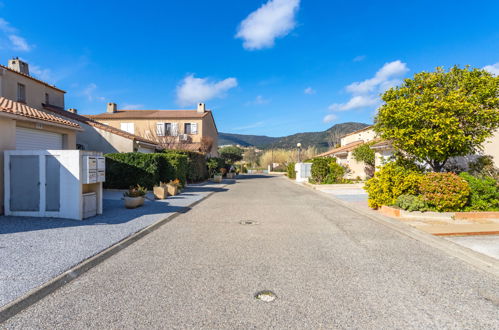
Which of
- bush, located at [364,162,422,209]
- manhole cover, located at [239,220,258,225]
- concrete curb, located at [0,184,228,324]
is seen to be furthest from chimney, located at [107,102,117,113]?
bush, located at [364,162,422,209]

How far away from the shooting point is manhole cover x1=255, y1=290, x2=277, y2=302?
125 inches

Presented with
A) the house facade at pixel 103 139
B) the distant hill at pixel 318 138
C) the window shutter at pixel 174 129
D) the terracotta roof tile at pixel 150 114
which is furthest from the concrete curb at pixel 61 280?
the distant hill at pixel 318 138

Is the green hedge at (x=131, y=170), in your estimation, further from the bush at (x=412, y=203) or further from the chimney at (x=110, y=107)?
the chimney at (x=110, y=107)

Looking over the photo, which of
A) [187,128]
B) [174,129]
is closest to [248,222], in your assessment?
[174,129]

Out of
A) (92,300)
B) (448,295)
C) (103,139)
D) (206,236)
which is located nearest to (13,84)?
(103,139)

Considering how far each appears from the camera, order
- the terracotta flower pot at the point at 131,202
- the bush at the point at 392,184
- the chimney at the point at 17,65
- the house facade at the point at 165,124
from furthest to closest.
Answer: the house facade at the point at 165,124
the chimney at the point at 17,65
the terracotta flower pot at the point at 131,202
the bush at the point at 392,184

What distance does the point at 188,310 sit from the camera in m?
2.92

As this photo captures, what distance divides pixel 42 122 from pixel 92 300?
26.7 feet

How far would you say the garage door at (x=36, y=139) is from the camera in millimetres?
8273

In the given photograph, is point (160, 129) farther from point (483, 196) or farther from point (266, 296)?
point (266, 296)

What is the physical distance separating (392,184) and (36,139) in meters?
12.0

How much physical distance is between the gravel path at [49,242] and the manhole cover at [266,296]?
9.10ft

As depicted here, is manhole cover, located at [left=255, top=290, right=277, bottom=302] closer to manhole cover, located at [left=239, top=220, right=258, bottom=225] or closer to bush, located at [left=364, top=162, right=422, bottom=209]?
manhole cover, located at [left=239, top=220, right=258, bottom=225]

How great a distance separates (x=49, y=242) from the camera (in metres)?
5.11
